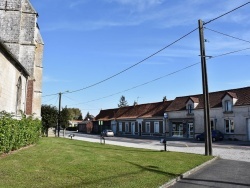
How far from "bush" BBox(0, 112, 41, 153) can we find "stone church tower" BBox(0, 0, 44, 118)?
9275mm

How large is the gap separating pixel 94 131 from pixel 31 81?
53.3 meters

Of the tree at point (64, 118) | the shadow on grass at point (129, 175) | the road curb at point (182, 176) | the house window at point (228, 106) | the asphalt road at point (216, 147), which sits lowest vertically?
the asphalt road at point (216, 147)

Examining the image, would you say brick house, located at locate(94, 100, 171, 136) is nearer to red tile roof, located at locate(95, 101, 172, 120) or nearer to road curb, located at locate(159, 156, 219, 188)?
red tile roof, located at locate(95, 101, 172, 120)

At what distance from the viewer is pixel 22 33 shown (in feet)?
92.8

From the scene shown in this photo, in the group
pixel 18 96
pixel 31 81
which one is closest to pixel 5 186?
pixel 18 96

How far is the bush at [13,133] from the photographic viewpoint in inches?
484

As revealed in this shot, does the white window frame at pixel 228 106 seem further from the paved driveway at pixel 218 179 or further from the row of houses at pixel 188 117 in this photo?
the paved driveway at pixel 218 179

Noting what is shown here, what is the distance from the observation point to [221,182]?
989cm

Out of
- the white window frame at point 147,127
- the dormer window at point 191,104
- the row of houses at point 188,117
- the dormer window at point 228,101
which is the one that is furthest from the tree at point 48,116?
the dormer window at point 228,101

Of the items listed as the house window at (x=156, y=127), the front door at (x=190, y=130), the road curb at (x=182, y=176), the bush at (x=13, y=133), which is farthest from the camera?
the house window at (x=156, y=127)

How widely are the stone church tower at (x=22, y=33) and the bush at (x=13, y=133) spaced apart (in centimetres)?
927

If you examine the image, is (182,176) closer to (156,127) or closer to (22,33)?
(22,33)

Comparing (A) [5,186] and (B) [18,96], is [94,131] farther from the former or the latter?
(A) [5,186]

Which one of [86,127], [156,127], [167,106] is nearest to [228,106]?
[167,106]
